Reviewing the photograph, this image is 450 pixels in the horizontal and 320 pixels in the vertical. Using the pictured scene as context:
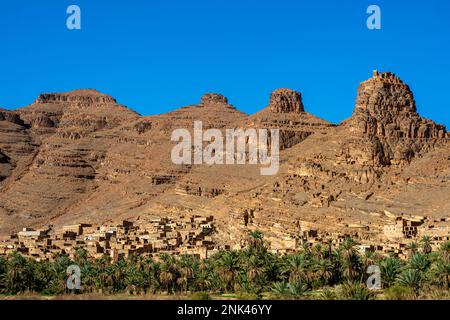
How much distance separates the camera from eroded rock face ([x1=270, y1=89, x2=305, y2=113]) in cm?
15550

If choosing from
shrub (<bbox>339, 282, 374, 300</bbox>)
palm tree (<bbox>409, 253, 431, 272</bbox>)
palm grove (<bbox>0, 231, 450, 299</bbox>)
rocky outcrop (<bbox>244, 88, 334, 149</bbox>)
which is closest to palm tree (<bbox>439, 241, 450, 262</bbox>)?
palm grove (<bbox>0, 231, 450, 299</bbox>)

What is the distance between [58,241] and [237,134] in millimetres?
61913

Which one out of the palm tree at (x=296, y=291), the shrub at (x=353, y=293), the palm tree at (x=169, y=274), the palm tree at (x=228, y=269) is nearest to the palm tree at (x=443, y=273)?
the shrub at (x=353, y=293)

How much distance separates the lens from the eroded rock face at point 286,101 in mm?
155500

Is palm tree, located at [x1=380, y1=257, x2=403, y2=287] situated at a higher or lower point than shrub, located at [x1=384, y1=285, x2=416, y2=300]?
higher

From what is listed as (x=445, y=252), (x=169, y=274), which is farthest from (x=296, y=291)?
(x=169, y=274)

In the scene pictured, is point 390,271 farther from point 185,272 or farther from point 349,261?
point 185,272

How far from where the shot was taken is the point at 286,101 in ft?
514

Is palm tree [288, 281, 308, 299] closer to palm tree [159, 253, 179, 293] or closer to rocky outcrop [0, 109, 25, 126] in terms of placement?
palm tree [159, 253, 179, 293]

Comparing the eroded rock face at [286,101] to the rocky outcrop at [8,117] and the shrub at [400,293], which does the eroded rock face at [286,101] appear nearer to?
the rocky outcrop at [8,117]

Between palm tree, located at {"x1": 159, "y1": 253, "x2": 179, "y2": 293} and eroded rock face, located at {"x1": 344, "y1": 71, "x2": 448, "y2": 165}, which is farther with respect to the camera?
eroded rock face, located at {"x1": 344, "y1": 71, "x2": 448, "y2": 165}

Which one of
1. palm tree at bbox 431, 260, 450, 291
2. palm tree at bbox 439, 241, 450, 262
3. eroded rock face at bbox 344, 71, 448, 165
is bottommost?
palm tree at bbox 431, 260, 450, 291

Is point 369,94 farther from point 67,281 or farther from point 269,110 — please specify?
point 67,281
